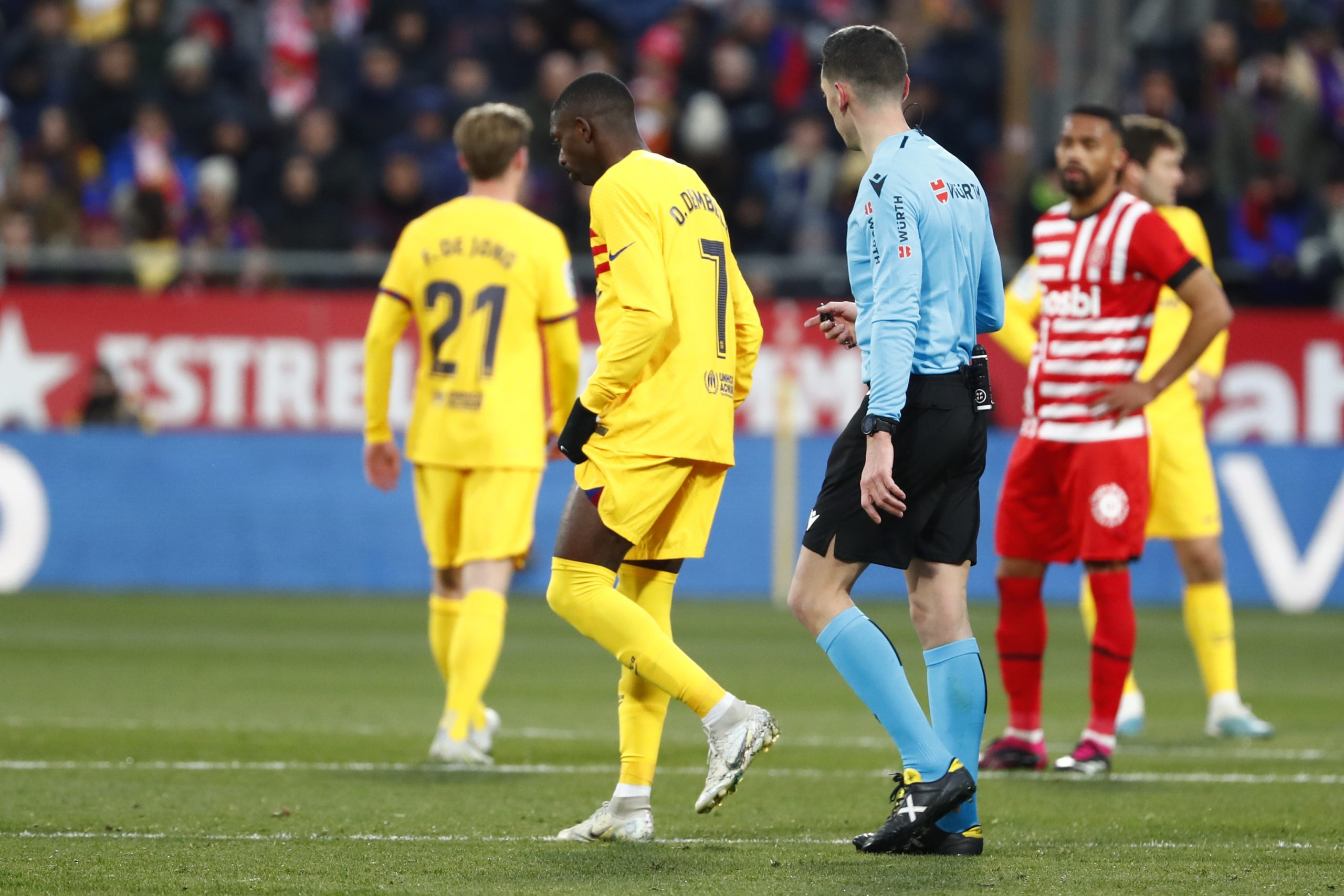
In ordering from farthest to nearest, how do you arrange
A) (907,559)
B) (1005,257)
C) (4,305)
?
(1005,257) < (4,305) < (907,559)

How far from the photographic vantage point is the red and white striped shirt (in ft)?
22.6

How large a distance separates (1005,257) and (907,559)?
11814 mm

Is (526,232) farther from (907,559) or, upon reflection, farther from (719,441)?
(907,559)

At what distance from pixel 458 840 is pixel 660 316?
1.57m

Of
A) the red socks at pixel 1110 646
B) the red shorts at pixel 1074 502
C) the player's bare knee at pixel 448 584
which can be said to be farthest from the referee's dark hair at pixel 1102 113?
the player's bare knee at pixel 448 584

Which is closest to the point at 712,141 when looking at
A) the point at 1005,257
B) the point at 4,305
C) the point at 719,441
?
the point at 1005,257

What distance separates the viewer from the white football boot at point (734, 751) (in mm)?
5008

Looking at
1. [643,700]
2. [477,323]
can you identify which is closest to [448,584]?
[477,323]

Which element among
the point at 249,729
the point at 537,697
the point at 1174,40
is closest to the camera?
the point at 249,729

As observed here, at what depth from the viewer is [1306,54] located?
17.7m

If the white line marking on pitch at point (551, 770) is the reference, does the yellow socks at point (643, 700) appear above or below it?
above

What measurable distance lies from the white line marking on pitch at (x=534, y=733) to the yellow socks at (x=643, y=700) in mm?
2171

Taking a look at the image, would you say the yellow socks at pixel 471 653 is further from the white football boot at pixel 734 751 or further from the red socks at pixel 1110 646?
the red socks at pixel 1110 646

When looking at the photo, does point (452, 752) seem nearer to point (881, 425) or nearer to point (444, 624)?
point (444, 624)
